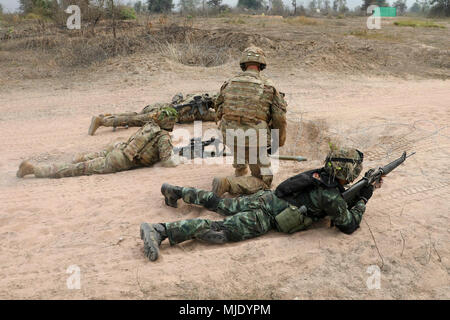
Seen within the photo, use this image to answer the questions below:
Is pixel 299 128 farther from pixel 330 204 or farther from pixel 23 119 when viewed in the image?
pixel 23 119

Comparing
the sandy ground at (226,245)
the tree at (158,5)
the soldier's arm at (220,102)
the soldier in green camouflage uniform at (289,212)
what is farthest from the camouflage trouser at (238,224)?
the tree at (158,5)

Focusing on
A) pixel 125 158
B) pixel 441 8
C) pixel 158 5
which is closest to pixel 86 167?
pixel 125 158

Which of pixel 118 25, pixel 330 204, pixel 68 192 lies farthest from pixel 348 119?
pixel 118 25

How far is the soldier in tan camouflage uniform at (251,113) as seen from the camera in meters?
4.56

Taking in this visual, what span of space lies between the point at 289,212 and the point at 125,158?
9.01ft

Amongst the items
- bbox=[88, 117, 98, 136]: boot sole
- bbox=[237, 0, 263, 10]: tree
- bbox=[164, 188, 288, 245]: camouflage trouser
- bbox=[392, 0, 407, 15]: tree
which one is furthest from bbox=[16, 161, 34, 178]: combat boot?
bbox=[392, 0, 407, 15]: tree

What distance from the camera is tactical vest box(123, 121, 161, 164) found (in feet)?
17.6

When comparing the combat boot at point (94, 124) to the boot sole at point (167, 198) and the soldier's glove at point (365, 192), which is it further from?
the soldier's glove at point (365, 192)

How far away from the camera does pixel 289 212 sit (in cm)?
360

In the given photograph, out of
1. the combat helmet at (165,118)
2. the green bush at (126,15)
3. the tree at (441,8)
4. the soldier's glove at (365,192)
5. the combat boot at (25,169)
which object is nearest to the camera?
the soldier's glove at (365,192)

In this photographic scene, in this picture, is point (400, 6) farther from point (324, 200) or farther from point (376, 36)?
point (324, 200)

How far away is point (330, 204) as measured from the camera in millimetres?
3447

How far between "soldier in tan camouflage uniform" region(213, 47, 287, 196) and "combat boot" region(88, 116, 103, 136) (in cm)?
344

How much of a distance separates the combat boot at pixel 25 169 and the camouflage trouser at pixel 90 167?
0.22ft
